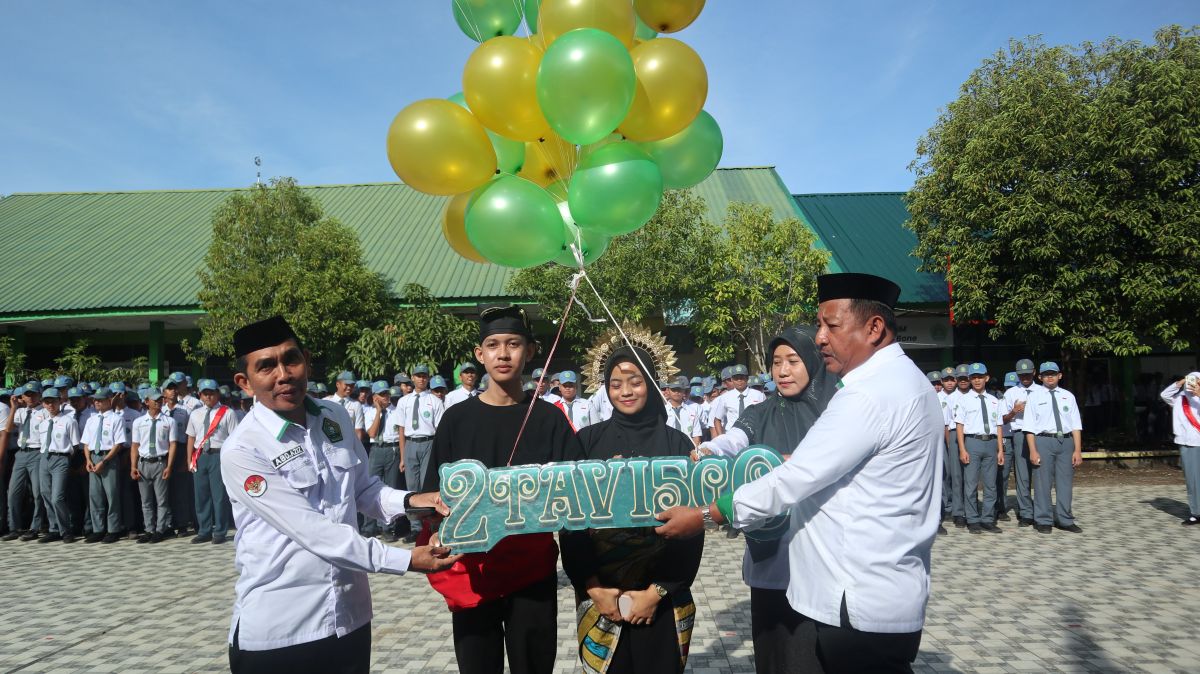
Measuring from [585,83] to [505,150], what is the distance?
96 cm

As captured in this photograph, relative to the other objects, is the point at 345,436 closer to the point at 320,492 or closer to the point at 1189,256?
the point at 320,492

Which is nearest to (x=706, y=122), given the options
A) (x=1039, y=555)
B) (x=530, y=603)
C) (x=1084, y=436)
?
(x=530, y=603)

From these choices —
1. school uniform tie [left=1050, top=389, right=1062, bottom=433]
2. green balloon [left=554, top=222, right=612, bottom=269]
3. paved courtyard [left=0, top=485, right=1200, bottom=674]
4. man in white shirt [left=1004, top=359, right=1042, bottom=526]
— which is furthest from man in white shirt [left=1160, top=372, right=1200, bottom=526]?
green balloon [left=554, top=222, right=612, bottom=269]

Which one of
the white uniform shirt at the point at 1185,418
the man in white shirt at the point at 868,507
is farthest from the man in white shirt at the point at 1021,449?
the man in white shirt at the point at 868,507

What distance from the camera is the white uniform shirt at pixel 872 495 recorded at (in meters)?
2.32

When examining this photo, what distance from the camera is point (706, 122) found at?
4.16 m

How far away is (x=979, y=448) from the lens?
372 inches

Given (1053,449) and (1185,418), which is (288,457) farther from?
(1185,418)

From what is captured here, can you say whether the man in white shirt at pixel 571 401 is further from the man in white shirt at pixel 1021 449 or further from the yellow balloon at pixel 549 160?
the yellow balloon at pixel 549 160

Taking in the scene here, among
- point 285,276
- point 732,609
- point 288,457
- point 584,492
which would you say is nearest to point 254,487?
point 288,457

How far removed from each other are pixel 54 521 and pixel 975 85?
59.8ft

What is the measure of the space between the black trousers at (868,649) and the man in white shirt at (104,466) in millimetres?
10343

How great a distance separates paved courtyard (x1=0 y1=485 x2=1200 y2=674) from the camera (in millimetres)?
4898

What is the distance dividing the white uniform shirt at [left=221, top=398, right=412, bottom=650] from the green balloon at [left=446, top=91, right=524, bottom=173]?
6.51 ft
